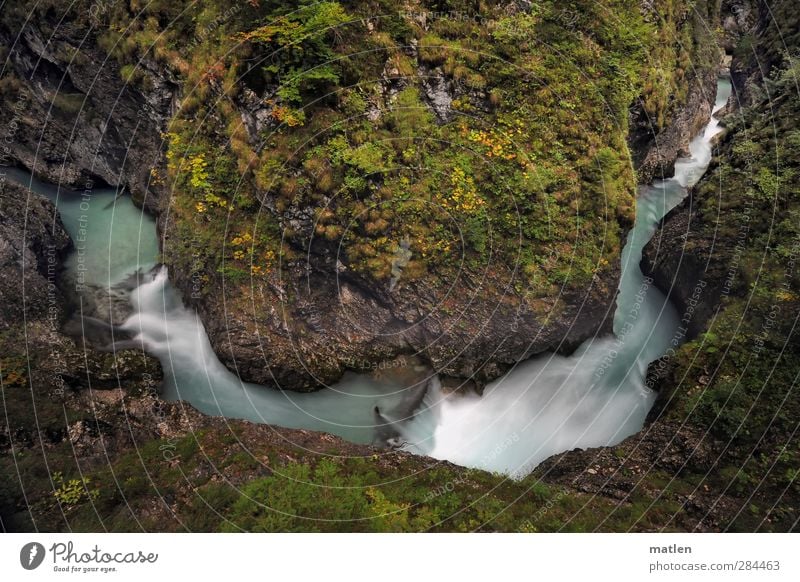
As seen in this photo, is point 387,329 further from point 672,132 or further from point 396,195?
point 672,132

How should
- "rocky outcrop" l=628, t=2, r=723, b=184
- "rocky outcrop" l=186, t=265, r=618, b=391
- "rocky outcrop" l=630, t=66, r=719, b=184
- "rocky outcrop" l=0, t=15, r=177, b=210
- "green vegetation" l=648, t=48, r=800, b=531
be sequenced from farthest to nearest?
"rocky outcrop" l=630, t=66, r=719, b=184 < "rocky outcrop" l=628, t=2, r=723, b=184 < "rocky outcrop" l=0, t=15, r=177, b=210 < "rocky outcrop" l=186, t=265, r=618, b=391 < "green vegetation" l=648, t=48, r=800, b=531

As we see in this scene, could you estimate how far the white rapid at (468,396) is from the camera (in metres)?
12.4

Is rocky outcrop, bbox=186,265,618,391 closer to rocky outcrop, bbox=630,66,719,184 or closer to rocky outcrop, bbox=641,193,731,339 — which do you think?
Answer: rocky outcrop, bbox=641,193,731,339

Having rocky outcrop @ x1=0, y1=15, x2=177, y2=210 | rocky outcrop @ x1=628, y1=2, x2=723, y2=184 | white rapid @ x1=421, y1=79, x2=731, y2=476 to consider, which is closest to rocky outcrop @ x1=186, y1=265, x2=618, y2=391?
white rapid @ x1=421, y1=79, x2=731, y2=476

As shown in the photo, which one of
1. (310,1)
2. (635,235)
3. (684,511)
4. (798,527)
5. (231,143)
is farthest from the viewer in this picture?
(635,235)

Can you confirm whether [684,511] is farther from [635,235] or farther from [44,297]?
[44,297]


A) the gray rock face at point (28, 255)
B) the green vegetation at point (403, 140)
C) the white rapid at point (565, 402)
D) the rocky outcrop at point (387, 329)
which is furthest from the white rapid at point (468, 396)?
the green vegetation at point (403, 140)

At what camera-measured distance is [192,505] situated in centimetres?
864

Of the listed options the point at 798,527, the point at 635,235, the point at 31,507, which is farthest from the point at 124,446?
the point at 635,235

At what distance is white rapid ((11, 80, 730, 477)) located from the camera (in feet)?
40.7

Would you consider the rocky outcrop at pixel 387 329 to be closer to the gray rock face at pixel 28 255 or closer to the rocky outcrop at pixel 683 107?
the gray rock face at pixel 28 255

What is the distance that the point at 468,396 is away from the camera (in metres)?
13.1
